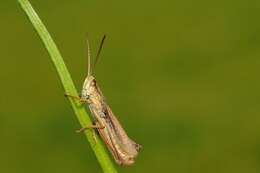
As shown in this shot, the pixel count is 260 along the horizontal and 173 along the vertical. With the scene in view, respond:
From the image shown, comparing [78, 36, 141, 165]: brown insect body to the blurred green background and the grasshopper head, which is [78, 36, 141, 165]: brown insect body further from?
the blurred green background

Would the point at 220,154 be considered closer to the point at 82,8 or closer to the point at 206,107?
the point at 206,107

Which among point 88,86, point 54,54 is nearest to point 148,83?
point 88,86

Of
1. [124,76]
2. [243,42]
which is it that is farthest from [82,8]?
[243,42]

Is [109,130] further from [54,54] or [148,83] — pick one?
[148,83]

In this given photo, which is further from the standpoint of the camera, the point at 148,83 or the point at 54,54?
the point at 148,83

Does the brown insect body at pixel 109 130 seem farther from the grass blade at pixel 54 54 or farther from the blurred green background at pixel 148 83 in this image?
the blurred green background at pixel 148 83
